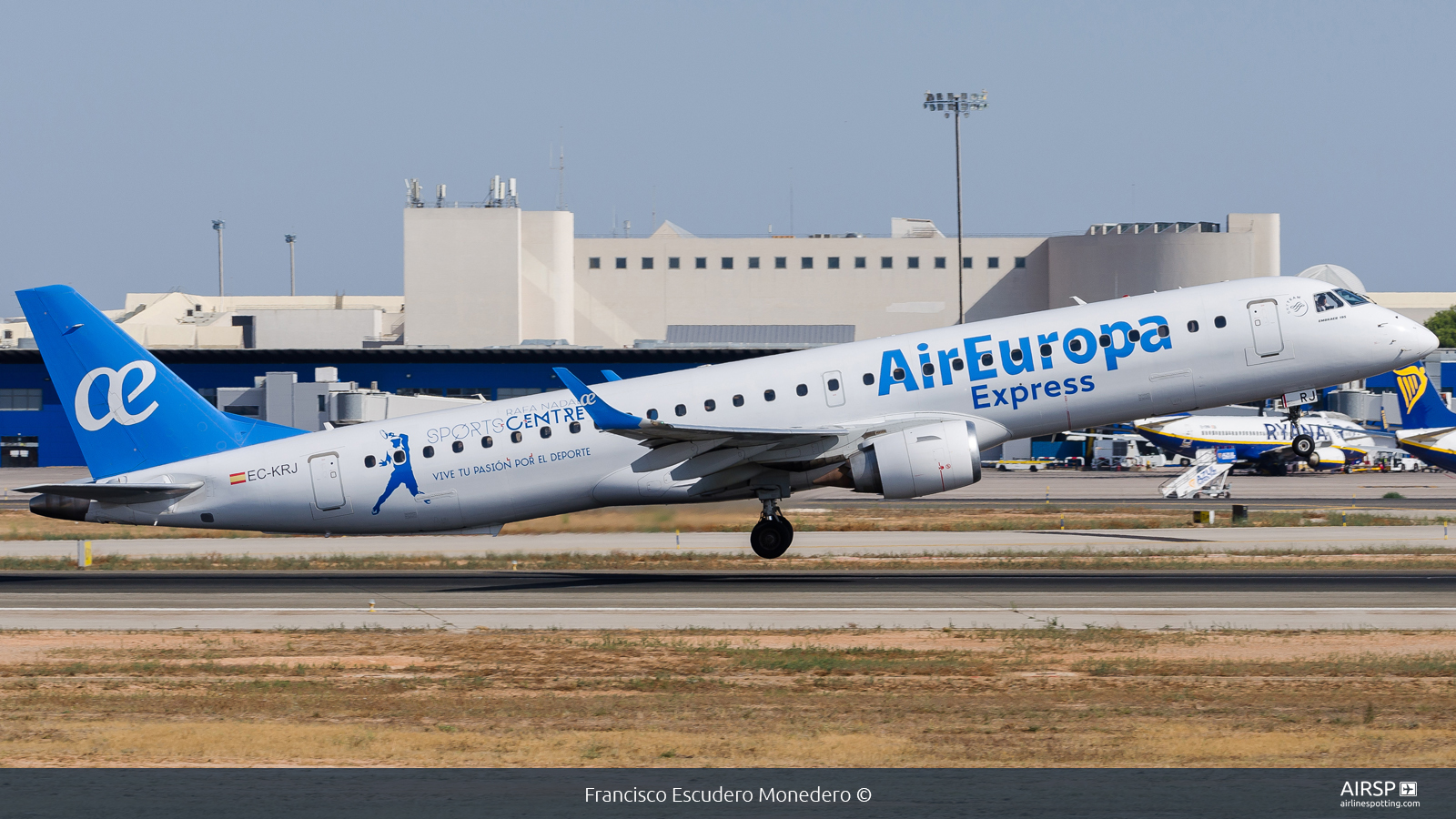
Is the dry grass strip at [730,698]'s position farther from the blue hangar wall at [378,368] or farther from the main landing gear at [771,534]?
the blue hangar wall at [378,368]

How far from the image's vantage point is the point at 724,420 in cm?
3091

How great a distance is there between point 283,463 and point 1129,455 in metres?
83.7

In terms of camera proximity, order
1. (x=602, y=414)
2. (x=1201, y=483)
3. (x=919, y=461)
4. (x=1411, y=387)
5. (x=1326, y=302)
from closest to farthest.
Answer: (x=602, y=414)
(x=919, y=461)
(x=1326, y=302)
(x=1201, y=483)
(x=1411, y=387)

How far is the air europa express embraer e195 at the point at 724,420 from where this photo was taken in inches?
1184

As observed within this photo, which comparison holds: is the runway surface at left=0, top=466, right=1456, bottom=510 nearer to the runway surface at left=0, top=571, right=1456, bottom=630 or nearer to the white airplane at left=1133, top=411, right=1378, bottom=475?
the white airplane at left=1133, top=411, right=1378, bottom=475

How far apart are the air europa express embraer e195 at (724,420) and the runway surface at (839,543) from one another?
315 inches

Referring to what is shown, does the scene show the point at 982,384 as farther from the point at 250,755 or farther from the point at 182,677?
the point at 250,755

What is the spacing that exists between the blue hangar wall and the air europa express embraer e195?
69.6 metres

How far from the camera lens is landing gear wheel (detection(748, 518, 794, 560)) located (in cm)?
3228

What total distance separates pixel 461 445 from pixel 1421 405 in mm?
62332

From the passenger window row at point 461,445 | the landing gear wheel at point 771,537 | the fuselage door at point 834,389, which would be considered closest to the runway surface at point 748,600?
the landing gear wheel at point 771,537

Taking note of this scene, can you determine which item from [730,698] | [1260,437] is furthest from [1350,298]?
[1260,437]

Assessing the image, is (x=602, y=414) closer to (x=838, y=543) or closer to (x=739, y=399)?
(x=739, y=399)

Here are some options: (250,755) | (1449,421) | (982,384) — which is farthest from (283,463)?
(1449,421)
